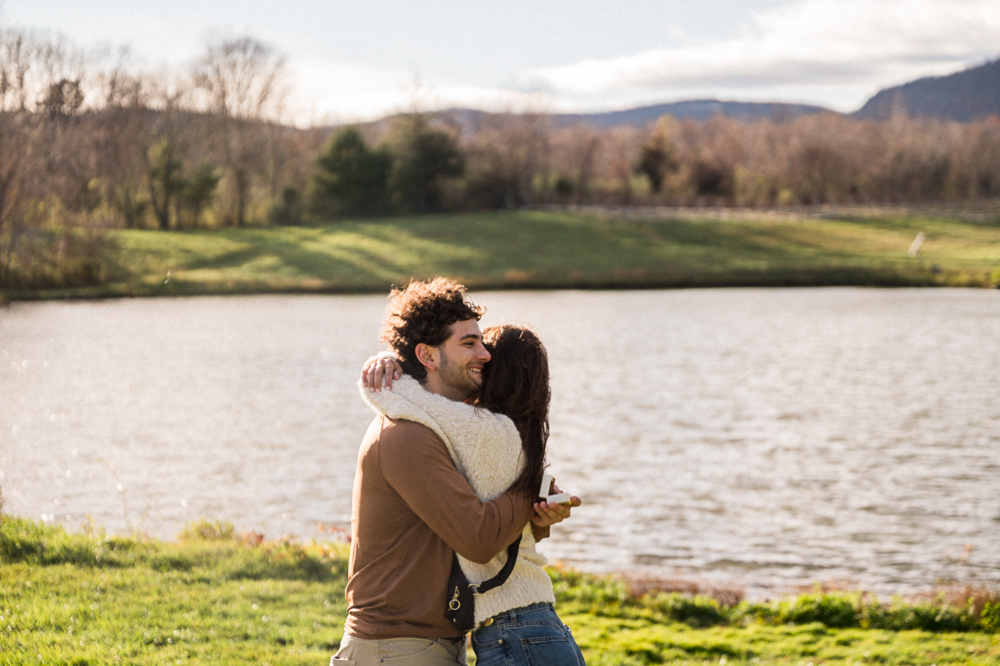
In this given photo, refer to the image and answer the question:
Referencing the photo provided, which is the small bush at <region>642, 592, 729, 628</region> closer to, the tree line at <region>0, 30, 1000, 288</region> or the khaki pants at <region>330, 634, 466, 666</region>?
the khaki pants at <region>330, 634, 466, 666</region>

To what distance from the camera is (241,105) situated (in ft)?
223

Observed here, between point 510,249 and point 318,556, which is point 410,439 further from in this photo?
point 510,249

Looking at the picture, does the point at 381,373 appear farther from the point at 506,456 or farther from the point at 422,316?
the point at 506,456

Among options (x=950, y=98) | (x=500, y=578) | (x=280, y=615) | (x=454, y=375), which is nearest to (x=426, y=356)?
(x=454, y=375)

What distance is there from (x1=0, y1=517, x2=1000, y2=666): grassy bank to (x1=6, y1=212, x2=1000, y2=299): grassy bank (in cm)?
3757

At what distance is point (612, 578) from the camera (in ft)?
33.7

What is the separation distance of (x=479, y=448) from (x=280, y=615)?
4.24 meters

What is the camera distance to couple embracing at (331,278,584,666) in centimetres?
336

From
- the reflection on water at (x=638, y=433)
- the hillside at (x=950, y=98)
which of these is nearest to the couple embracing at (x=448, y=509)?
the reflection on water at (x=638, y=433)

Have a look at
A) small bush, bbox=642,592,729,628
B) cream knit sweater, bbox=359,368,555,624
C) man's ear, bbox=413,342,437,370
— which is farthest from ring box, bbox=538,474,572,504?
small bush, bbox=642,592,729,628

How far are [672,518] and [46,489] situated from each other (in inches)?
395

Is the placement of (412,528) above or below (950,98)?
below

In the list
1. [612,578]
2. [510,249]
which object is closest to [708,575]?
[612,578]

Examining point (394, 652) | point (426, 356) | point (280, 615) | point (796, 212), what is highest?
point (796, 212)
